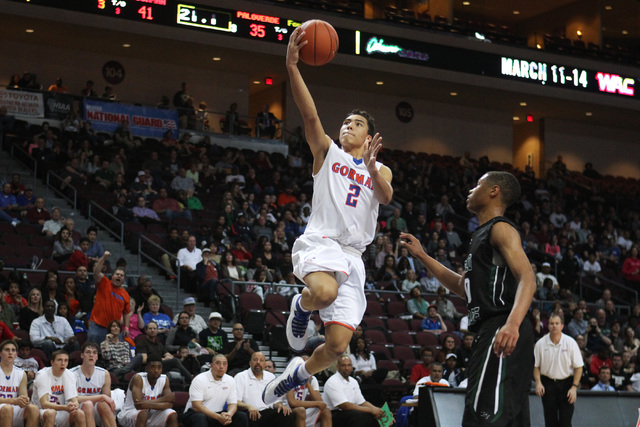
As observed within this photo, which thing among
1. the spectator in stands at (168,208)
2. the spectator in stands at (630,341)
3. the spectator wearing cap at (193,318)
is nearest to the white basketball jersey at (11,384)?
the spectator wearing cap at (193,318)

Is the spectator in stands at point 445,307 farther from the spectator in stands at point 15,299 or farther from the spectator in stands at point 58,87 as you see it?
the spectator in stands at point 58,87

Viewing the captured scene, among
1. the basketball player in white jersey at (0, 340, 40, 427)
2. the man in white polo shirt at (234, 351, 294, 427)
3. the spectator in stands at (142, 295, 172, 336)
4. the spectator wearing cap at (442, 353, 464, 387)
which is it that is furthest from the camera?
the spectator wearing cap at (442, 353, 464, 387)

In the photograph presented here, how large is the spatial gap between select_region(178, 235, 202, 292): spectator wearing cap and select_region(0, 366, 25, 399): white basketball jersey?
517 cm

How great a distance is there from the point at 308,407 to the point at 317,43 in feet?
19.2

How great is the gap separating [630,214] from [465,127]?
6158mm

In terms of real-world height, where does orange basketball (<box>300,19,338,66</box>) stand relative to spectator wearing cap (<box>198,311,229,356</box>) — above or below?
above

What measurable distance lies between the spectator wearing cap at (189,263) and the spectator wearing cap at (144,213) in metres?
1.38

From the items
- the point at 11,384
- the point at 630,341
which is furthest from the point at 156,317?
the point at 630,341

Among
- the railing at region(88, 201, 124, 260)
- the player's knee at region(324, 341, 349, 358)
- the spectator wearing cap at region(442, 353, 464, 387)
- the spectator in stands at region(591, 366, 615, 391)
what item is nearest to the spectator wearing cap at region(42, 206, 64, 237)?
the railing at region(88, 201, 124, 260)

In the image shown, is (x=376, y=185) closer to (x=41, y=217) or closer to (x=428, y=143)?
(x=41, y=217)

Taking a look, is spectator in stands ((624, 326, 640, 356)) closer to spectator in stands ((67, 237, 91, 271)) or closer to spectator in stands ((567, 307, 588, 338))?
spectator in stands ((567, 307, 588, 338))

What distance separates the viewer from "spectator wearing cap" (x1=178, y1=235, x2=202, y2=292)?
48.4 ft

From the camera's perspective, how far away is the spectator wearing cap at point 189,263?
48.4 feet

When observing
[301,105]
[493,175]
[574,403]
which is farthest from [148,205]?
[493,175]
